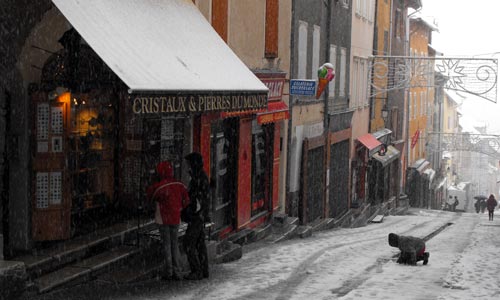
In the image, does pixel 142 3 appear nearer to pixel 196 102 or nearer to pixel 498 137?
pixel 196 102

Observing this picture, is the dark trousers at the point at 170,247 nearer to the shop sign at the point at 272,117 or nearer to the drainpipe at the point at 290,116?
the shop sign at the point at 272,117

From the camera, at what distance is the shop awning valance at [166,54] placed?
9.50 m

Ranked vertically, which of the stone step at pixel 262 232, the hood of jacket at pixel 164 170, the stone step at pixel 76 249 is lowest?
the stone step at pixel 262 232

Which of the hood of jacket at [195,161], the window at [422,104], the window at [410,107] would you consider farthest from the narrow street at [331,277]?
the window at [422,104]

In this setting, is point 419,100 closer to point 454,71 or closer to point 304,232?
point 454,71

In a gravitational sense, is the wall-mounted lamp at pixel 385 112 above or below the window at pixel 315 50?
below

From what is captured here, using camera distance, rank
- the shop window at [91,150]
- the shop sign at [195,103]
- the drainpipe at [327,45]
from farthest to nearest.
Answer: the drainpipe at [327,45], the shop window at [91,150], the shop sign at [195,103]

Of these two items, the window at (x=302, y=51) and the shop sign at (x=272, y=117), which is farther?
the window at (x=302, y=51)

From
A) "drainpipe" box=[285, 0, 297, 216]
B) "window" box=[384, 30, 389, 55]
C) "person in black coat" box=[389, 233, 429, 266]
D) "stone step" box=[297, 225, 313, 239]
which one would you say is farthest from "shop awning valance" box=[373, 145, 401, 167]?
"person in black coat" box=[389, 233, 429, 266]

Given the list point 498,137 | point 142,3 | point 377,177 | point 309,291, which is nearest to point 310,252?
point 309,291

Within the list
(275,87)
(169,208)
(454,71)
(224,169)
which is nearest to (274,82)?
(275,87)

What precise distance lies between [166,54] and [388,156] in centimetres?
2559

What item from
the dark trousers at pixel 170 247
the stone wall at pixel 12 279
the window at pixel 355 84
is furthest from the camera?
the window at pixel 355 84

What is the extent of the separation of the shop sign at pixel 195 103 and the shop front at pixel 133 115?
0.01 meters
